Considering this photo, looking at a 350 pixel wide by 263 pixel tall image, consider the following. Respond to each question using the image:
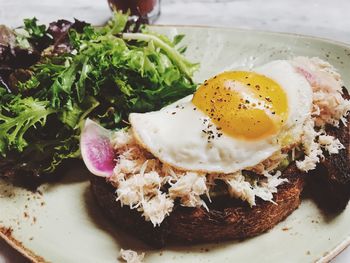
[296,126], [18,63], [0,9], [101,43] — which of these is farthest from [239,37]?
[0,9]

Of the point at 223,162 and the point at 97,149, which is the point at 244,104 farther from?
the point at 97,149

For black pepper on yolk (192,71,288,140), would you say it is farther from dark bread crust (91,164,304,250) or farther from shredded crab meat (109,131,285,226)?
dark bread crust (91,164,304,250)

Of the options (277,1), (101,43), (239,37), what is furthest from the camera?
(277,1)

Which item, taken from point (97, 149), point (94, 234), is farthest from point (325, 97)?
point (94, 234)

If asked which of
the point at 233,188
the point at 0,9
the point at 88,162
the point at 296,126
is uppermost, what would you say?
→ the point at 296,126

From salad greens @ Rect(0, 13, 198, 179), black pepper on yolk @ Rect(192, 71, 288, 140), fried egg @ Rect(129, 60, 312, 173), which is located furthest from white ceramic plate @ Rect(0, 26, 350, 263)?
black pepper on yolk @ Rect(192, 71, 288, 140)

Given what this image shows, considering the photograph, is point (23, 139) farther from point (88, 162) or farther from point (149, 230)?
point (149, 230)
